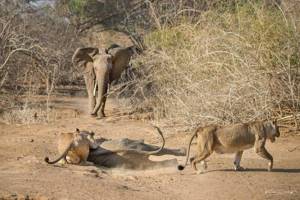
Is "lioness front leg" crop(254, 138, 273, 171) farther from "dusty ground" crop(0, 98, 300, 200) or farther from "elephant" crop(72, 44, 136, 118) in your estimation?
"elephant" crop(72, 44, 136, 118)

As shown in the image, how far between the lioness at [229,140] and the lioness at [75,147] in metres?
1.25

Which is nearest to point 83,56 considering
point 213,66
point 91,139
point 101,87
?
point 101,87

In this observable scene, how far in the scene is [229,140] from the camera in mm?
8273

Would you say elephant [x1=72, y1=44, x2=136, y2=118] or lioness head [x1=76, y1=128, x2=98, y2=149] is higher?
elephant [x1=72, y1=44, x2=136, y2=118]

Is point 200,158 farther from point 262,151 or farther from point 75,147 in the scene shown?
point 75,147

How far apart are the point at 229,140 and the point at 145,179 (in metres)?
1.16

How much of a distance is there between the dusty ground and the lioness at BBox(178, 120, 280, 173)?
0.71ft

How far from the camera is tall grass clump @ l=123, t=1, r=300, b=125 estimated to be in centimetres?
1084

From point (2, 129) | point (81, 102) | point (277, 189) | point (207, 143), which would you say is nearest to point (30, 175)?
point (207, 143)

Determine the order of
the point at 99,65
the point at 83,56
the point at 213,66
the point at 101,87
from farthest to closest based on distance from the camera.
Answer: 1. the point at 83,56
2. the point at 99,65
3. the point at 101,87
4. the point at 213,66

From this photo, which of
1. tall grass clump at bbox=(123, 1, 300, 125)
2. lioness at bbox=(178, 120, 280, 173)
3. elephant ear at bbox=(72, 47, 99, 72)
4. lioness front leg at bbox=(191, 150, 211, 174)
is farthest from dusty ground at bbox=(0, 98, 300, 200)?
elephant ear at bbox=(72, 47, 99, 72)

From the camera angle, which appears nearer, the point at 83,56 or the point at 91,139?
the point at 91,139

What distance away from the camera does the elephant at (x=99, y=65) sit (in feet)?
47.8

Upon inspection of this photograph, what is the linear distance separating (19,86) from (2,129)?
4186mm
